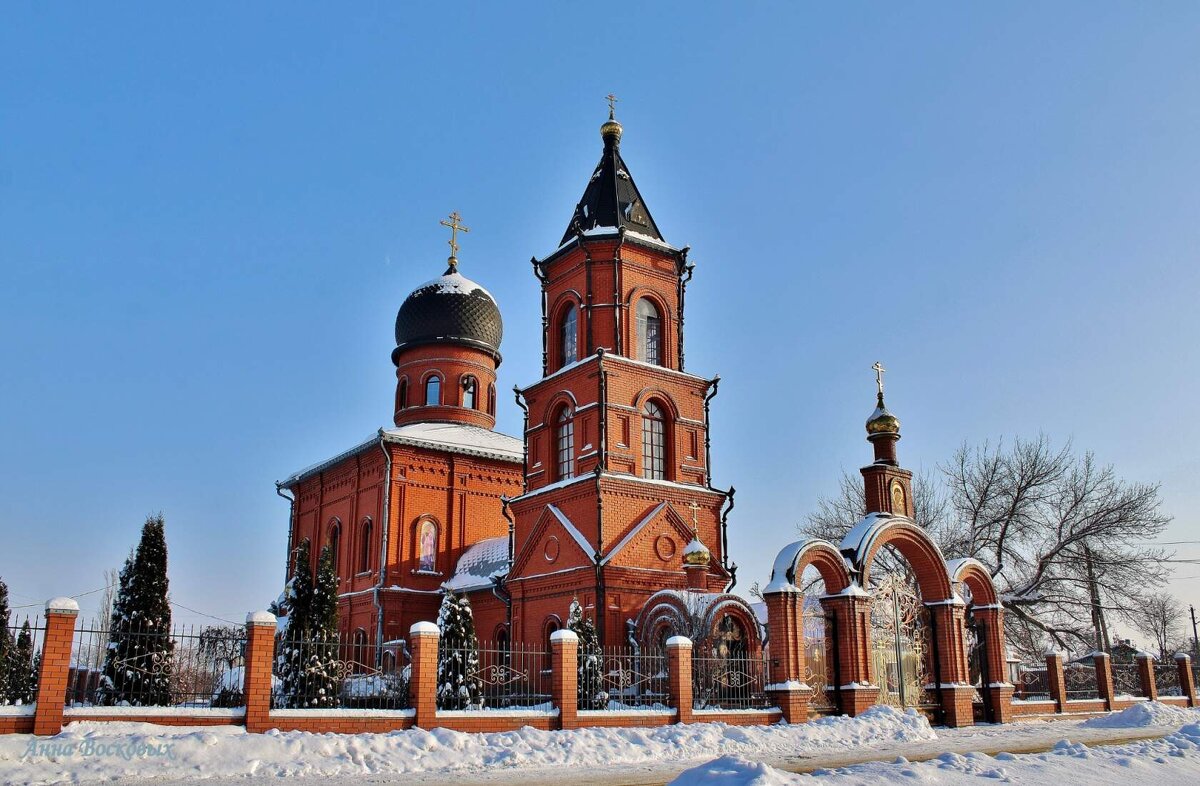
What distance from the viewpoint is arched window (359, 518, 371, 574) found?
86.1 ft

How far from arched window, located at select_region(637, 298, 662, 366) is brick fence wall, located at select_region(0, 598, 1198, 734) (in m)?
8.78

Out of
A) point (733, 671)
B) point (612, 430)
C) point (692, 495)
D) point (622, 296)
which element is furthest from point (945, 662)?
point (622, 296)

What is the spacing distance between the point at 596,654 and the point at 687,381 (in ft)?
25.0

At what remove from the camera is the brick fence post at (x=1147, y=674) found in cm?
2141

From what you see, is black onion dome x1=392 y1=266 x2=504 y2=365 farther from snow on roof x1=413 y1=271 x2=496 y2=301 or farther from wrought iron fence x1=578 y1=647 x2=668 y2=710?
wrought iron fence x1=578 y1=647 x2=668 y2=710

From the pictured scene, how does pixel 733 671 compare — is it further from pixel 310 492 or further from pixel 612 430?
pixel 310 492

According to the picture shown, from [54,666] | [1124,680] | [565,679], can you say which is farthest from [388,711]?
[1124,680]

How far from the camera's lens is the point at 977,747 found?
12.8 meters

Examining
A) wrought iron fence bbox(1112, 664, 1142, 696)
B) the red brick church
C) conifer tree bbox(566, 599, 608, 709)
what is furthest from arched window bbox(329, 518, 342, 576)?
wrought iron fence bbox(1112, 664, 1142, 696)

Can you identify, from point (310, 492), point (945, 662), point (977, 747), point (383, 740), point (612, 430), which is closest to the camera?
point (383, 740)

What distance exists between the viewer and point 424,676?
11.9 meters

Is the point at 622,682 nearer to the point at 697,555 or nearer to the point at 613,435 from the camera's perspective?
the point at 697,555

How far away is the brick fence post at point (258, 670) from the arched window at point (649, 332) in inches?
477

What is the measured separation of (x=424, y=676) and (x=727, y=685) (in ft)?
17.9
